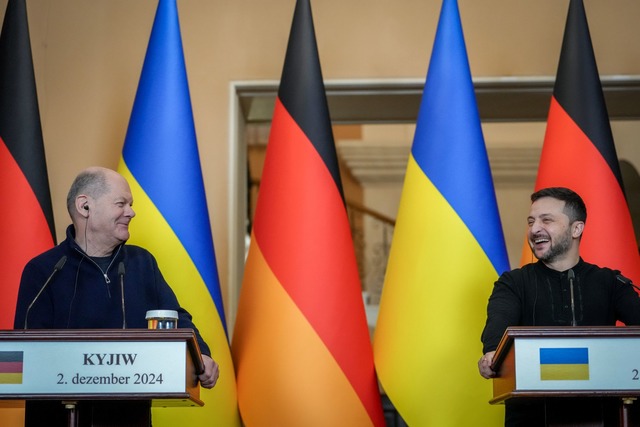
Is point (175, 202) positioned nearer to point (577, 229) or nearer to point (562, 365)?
point (577, 229)

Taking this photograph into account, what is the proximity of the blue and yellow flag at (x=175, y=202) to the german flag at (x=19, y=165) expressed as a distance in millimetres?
313

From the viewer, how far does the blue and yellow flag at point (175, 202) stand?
3371mm

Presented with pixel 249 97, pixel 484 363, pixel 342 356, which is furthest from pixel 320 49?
pixel 484 363

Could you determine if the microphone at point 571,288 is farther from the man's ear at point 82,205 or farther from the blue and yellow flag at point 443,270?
the man's ear at point 82,205

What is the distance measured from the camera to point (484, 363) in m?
2.60

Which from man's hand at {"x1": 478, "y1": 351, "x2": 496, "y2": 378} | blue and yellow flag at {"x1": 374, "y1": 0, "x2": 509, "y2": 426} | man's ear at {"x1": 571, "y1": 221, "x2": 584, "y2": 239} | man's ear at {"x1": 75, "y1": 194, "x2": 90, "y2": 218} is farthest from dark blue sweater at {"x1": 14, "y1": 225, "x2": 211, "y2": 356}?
man's ear at {"x1": 571, "y1": 221, "x2": 584, "y2": 239}

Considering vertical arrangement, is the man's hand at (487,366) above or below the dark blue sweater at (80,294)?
below

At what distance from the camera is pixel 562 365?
2.26 m

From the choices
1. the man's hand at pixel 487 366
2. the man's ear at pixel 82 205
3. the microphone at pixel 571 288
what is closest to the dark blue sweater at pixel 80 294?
the man's ear at pixel 82 205

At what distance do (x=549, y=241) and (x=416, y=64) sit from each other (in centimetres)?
171

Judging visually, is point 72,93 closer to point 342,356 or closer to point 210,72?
point 210,72

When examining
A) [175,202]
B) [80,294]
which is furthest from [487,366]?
[175,202]

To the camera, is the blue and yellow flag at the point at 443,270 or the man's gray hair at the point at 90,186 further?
the blue and yellow flag at the point at 443,270

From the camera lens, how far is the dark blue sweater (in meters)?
2.75
